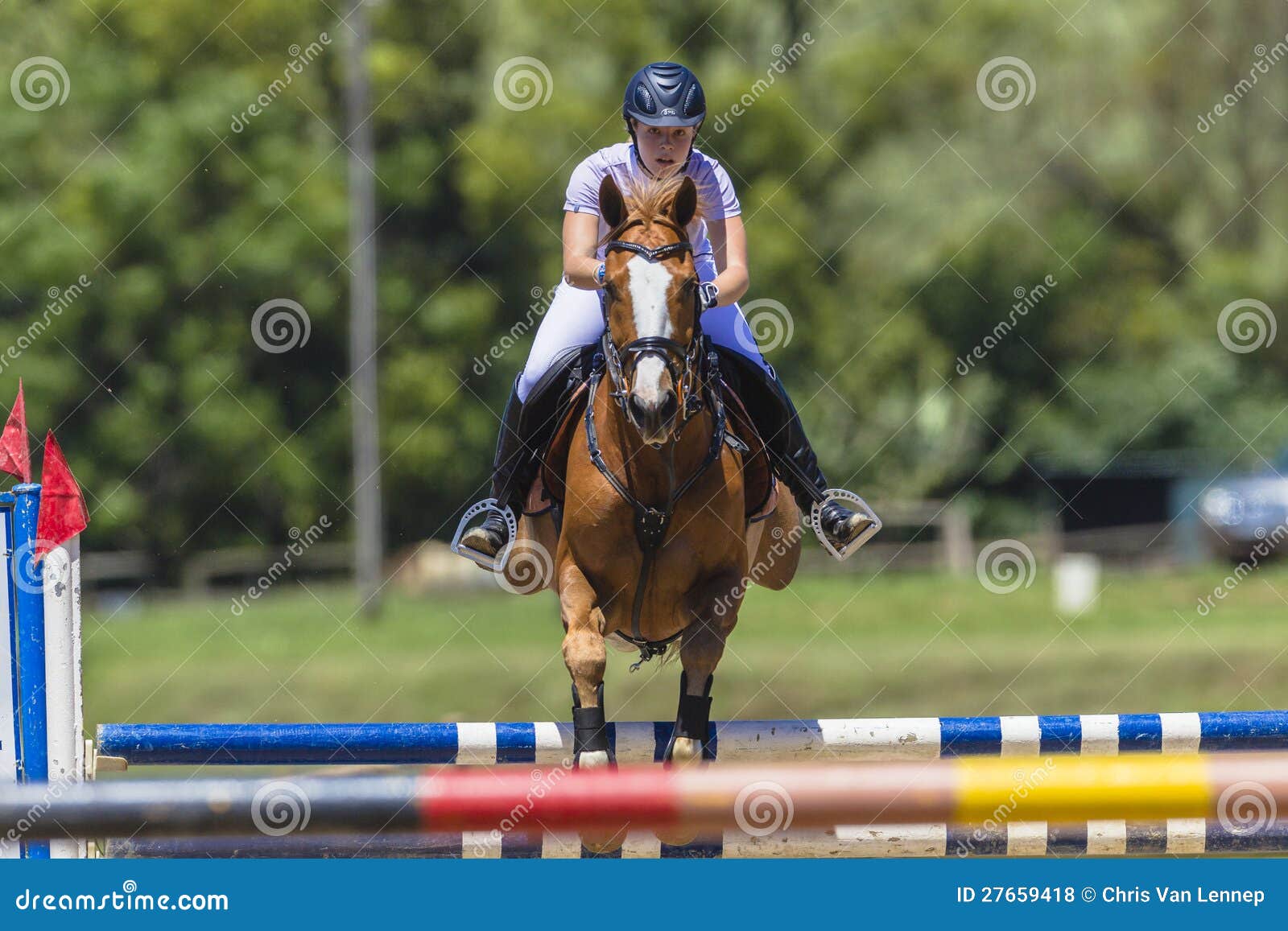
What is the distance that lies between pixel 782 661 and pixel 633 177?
38.9ft

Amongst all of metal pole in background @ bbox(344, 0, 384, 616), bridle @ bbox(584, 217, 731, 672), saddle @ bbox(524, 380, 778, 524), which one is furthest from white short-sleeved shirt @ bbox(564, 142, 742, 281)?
metal pole in background @ bbox(344, 0, 384, 616)

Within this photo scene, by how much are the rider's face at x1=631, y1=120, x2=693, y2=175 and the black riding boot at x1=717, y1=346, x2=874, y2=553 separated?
2.25ft

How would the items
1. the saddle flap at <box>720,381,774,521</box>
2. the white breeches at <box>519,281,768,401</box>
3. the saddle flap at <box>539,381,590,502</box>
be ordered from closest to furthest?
1. the saddle flap at <box>539,381,590,502</box>
2. the saddle flap at <box>720,381,774,521</box>
3. the white breeches at <box>519,281,768,401</box>

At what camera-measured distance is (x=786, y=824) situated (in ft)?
8.18

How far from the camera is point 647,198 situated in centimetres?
452

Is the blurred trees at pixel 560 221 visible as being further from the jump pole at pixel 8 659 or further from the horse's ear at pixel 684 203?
the jump pole at pixel 8 659

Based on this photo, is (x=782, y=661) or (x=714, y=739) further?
(x=782, y=661)

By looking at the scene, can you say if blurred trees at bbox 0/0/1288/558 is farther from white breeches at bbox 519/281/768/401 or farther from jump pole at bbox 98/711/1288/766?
jump pole at bbox 98/711/1288/766

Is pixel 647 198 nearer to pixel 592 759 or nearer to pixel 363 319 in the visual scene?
pixel 592 759

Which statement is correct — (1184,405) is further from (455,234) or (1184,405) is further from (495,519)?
(495,519)

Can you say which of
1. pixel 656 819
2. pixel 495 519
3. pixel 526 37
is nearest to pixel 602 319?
pixel 495 519

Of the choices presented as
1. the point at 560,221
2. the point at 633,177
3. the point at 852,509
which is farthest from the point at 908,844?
the point at 560,221

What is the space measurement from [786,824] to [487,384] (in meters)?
21.0

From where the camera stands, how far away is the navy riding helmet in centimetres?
480
